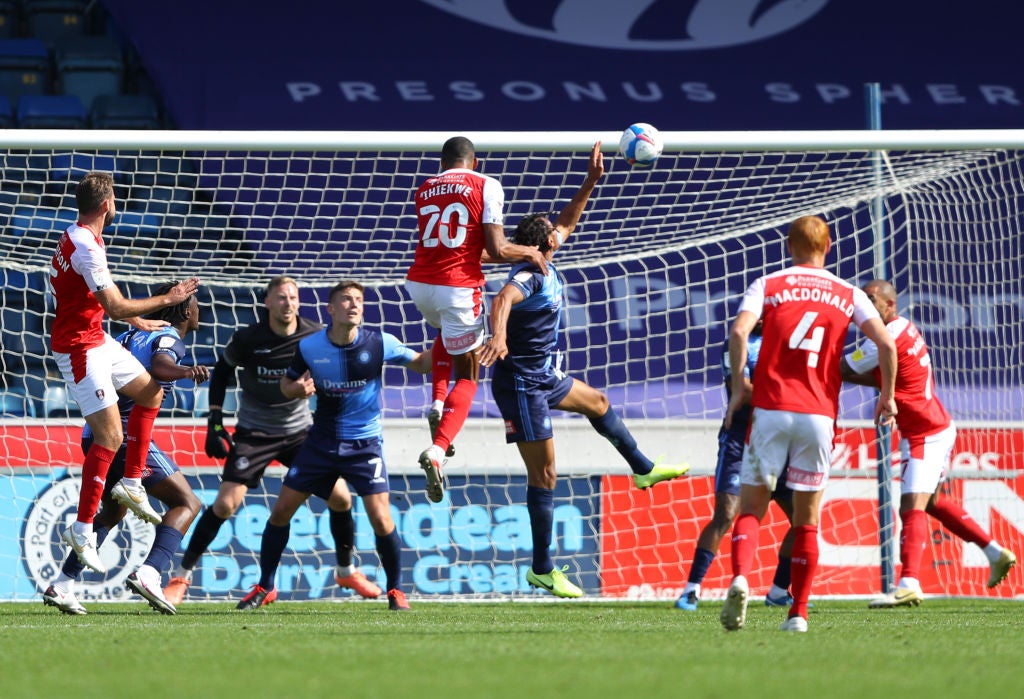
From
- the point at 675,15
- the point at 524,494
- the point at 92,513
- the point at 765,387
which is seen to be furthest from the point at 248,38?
the point at 765,387

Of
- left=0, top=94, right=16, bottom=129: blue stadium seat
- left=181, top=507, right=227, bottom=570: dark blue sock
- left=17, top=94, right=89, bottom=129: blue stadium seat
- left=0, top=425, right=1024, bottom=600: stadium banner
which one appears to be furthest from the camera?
left=0, top=94, right=16, bottom=129: blue stadium seat

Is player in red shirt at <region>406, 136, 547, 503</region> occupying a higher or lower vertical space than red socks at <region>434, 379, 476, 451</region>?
higher

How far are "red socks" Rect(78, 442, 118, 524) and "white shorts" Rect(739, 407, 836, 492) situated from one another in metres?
3.37

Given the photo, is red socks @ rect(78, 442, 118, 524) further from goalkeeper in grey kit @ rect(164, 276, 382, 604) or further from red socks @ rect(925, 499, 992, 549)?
red socks @ rect(925, 499, 992, 549)

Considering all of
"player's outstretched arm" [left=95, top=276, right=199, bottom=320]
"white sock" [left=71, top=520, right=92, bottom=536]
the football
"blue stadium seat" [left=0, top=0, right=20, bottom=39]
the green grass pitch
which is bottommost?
the green grass pitch

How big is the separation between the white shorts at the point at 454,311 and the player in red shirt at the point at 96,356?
117cm

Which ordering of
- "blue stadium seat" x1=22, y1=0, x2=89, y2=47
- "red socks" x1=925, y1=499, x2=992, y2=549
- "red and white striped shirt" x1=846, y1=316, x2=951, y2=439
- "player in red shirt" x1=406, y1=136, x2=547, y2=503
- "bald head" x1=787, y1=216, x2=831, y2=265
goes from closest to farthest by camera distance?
1. "bald head" x1=787, y1=216, x2=831, y2=265
2. "player in red shirt" x1=406, y1=136, x2=547, y2=503
3. "red and white striped shirt" x1=846, y1=316, x2=951, y2=439
4. "red socks" x1=925, y1=499, x2=992, y2=549
5. "blue stadium seat" x1=22, y1=0, x2=89, y2=47

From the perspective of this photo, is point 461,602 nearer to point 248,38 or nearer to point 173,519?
point 173,519

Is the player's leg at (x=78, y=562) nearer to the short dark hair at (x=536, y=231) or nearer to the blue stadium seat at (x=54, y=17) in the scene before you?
the short dark hair at (x=536, y=231)

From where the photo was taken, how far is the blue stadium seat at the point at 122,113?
13.8 metres

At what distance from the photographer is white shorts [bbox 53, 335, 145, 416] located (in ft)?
22.8

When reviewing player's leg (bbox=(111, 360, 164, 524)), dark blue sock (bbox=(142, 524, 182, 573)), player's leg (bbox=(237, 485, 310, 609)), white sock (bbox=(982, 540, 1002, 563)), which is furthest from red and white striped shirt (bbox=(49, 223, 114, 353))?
white sock (bbox=(982, 540, 1002, 563))

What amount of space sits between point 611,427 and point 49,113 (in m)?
8.21

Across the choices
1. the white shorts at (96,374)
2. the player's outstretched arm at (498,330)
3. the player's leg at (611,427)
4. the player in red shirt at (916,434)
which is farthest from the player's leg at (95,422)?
the player in red shirt at (916,434)
